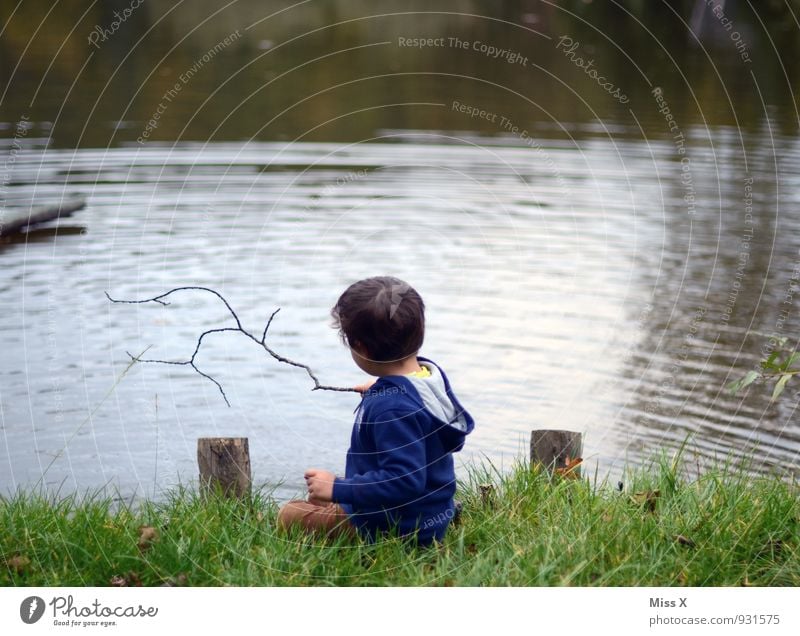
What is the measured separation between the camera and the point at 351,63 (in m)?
20.3

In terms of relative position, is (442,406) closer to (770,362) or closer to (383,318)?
(383,318)

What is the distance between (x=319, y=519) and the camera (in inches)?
152

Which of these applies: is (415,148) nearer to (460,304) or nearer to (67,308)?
(460,304)

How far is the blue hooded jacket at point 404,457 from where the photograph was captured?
3.41 m
